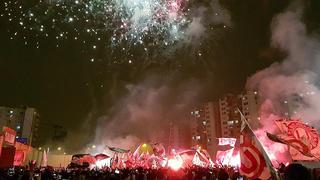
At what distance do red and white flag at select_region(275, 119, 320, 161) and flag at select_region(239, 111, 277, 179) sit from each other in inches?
341

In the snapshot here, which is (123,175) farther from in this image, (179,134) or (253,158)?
(179,134)

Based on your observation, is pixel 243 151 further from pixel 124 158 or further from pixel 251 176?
pixel 124 158

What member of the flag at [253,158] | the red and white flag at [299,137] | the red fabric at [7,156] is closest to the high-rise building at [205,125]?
the red fabric at [7,156]

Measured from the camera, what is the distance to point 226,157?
110 ft

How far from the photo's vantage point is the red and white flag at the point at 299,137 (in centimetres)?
1545

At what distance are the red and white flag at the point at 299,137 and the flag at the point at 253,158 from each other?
28.4ft

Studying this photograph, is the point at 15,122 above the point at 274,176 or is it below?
above

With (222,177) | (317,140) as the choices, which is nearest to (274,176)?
(222,177)

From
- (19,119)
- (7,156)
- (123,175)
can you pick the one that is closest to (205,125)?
(19,119)

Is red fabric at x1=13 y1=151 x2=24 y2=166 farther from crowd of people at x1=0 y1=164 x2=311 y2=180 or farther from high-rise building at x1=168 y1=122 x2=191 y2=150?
high-rise building at x1=168 y1=122 x2=191 y2=150

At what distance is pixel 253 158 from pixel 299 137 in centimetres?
987

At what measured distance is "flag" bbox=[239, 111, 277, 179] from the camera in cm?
645

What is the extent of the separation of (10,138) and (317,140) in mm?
20672

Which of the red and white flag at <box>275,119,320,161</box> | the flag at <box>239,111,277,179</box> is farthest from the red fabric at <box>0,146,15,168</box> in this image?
the flag at <box>239,111,277,179</box>
